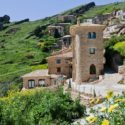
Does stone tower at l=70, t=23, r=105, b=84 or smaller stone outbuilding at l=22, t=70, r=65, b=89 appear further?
smaller stone outbuilding at l=22, t=70, r=65, b=89

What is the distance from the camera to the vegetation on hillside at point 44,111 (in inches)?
886

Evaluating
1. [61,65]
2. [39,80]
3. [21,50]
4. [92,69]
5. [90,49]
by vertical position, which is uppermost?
[90,49]

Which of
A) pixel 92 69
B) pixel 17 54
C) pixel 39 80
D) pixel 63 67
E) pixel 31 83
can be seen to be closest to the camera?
pixel 92 69

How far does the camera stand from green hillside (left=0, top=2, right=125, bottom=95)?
94375 mm

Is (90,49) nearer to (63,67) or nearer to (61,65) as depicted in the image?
(63,67)

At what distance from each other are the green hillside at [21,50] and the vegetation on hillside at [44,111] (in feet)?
185

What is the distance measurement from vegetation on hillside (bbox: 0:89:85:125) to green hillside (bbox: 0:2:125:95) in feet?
185

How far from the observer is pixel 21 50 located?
122m

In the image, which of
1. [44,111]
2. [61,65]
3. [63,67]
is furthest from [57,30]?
[44,111]

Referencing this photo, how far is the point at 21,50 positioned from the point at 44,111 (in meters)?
97.5

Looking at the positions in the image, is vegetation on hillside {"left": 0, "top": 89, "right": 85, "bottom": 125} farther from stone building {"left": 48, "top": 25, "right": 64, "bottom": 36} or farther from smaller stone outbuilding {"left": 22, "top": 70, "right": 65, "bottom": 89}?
stone building {"left": 48, "top": 25, "right": 64, "bottom": 36}

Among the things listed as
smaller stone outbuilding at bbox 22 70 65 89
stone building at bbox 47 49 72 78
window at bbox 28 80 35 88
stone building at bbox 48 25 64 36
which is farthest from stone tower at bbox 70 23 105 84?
stone building at bbox 48 25 64 36

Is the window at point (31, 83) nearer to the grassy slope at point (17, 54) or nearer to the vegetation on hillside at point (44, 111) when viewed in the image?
the grassy slope at point (17, 54)

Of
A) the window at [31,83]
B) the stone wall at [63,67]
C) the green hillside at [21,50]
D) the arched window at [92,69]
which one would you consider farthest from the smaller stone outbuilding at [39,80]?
the green hillside at [21,50]
